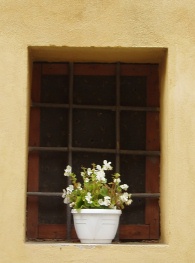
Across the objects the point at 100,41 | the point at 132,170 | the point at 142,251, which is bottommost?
the point at 142,251

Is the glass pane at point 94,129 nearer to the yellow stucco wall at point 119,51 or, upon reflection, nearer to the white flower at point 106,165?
the white flower at point 106,165

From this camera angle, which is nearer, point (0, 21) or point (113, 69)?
point (0, 21)

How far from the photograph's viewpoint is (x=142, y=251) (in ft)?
15.9

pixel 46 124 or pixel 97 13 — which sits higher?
pixel 97 13

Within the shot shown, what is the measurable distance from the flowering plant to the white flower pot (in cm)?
6

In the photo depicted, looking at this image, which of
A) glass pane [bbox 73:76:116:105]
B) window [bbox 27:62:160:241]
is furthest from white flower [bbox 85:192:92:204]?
glass pane [bbox 73:76:116:105]

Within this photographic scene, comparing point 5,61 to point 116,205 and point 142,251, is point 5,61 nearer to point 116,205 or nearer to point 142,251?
point 116,205

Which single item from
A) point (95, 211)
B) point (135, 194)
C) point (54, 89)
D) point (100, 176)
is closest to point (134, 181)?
point (135, 194)

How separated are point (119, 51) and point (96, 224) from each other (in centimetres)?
112

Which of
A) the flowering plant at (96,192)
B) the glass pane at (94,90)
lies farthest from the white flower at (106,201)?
the glass pane at (94,90)

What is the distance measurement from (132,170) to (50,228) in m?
0.68

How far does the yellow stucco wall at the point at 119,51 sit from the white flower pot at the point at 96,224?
0.07m

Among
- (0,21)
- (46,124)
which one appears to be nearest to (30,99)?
(46,124)

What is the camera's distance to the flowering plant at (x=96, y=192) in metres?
4.89
